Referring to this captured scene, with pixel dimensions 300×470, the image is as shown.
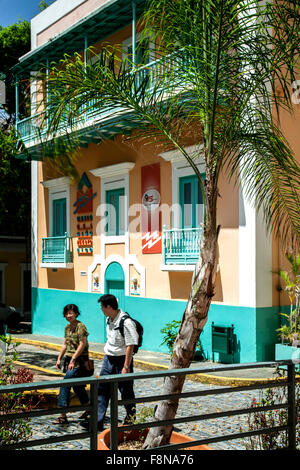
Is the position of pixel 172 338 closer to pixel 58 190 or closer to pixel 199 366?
pixel 199 366

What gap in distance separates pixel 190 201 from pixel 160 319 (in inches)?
124

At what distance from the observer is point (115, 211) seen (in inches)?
674

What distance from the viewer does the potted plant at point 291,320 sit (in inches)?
468

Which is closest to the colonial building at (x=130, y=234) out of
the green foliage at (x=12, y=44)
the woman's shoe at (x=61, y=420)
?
the green foliage at (x=12, y=44)

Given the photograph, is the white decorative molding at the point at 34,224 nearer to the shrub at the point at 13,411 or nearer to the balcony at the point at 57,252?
the balcony at the point at 57,252

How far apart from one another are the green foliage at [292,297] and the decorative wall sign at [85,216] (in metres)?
7.04

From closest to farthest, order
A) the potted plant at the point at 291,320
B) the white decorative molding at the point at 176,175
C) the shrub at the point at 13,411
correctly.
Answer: the shrub at the point at 13,411 → the potted plant at the point at 291,320 → the white decorative molding at the point at 176,175

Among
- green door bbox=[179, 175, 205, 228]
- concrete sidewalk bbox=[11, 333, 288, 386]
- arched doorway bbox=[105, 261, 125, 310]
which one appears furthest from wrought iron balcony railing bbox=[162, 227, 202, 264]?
arched doorway bbox=[105, 261, 125, 310]

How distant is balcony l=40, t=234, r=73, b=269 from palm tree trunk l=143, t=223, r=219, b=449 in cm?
1349

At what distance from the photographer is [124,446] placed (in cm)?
618

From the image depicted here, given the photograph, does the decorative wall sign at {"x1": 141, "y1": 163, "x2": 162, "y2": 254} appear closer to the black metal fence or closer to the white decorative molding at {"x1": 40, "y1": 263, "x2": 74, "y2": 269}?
the white decorative molding at {"x1": 40, "y1": 263, "x2": 74, "y2": 269}

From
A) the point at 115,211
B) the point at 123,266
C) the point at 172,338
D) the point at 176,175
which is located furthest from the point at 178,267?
the point at 115,211
